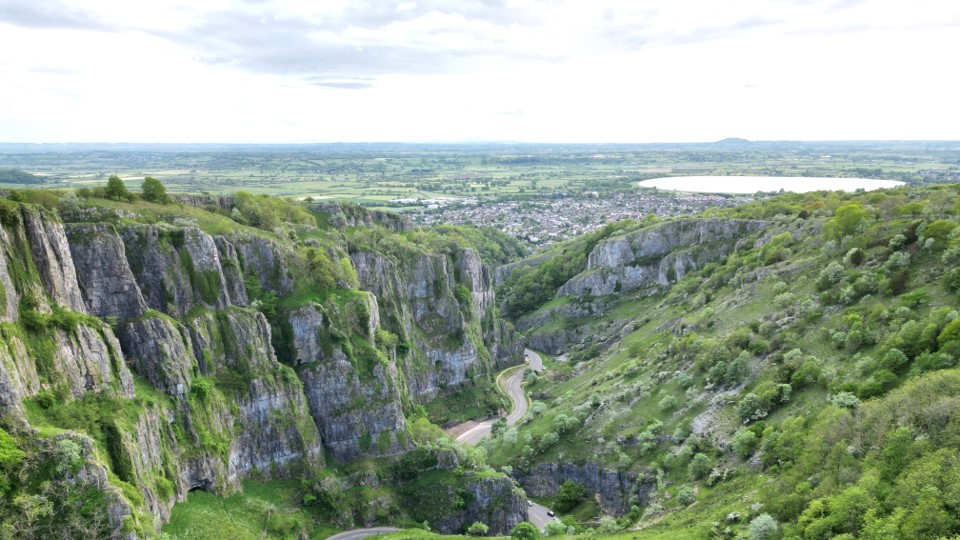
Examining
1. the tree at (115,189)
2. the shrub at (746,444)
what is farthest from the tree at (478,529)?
the tree at (115,189)

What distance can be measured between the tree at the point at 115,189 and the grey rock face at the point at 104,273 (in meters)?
17.4

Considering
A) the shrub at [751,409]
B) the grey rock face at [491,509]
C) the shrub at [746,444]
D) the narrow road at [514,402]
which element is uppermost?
the shrub at [751,409]

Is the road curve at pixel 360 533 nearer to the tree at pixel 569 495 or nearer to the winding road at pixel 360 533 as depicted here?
the winding road at pixel 360 533

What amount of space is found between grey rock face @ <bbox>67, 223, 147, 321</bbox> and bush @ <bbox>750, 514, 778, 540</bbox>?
72652 mm

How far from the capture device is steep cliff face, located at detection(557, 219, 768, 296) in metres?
156

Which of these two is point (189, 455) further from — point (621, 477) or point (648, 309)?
point (648, 309)

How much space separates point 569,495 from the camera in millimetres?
91625

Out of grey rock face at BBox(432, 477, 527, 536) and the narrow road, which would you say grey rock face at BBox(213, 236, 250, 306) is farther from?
the narrow road

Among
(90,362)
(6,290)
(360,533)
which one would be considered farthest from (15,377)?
(360,533)

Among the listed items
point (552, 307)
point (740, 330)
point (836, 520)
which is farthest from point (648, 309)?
point (836, 520)

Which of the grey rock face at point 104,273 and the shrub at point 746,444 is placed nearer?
the grey rock face at point 104,273

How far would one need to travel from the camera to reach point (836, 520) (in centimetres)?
4875

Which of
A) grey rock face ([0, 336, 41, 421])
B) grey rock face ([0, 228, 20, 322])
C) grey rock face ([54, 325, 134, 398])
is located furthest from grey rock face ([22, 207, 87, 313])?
grey rock face ([0, 336, 41, 421])

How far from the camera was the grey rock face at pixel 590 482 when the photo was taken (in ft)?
280
